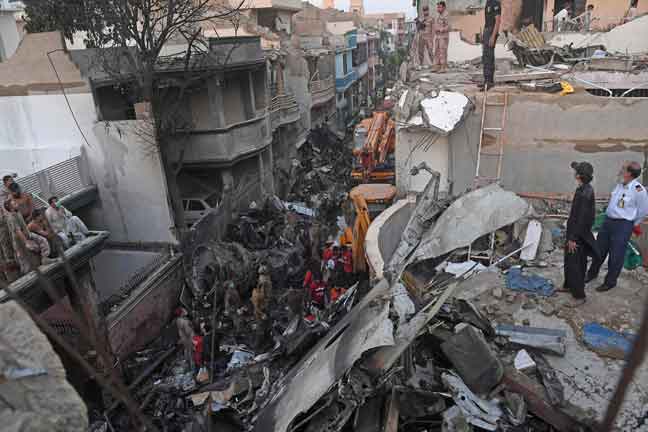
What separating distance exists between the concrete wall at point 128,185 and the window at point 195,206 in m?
2.95

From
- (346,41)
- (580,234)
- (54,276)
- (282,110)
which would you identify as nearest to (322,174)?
(282,110)

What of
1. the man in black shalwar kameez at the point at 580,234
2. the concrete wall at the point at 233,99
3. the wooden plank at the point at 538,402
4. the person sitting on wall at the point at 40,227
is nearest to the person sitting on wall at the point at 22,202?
the person sitting on wall at the point at 40,227

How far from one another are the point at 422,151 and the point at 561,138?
2358 mm

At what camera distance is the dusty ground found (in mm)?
3951

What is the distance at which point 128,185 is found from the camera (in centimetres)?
1267

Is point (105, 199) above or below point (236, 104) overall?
below

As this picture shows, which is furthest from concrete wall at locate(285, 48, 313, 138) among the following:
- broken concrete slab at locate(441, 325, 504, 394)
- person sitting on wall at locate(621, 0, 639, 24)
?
broken concrete slab at locate(441, 325, 504, 394)

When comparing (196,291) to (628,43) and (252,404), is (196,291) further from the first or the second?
(628,43)

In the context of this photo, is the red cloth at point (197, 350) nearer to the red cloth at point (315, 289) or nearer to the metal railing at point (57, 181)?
the red cloth at point (315, 289)

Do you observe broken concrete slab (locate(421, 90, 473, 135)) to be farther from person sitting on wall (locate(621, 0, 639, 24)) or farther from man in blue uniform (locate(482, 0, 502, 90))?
person sitting on wall (locate(621, 0, 639, 24))

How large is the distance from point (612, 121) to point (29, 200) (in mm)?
10004

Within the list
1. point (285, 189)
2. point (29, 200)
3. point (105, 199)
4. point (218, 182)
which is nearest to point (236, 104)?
point (218, 182)

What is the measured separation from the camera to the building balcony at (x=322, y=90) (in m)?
25.5

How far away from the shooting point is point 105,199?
1295 centimetres
